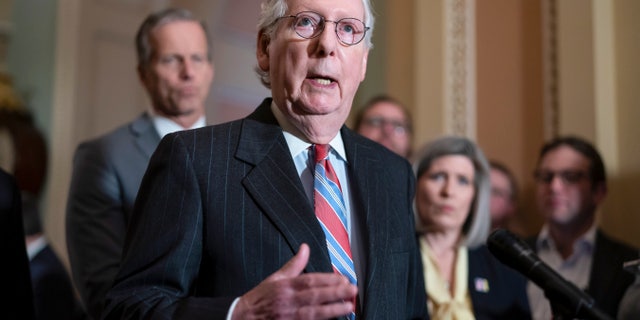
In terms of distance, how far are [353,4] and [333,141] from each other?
0.32m

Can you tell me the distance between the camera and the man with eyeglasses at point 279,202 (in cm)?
158

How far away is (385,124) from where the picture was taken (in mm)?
4039

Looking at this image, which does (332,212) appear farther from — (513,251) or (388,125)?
(388,125)

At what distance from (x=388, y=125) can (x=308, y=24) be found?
2305mm

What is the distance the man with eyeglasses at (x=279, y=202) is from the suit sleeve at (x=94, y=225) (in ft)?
2.64

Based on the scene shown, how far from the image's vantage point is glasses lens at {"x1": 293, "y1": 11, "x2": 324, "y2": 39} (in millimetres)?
1758

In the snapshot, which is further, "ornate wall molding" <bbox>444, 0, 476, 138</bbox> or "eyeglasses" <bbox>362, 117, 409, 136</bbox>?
"ornate wall molding" <bbox>444, 0, 476, 138</bbox>

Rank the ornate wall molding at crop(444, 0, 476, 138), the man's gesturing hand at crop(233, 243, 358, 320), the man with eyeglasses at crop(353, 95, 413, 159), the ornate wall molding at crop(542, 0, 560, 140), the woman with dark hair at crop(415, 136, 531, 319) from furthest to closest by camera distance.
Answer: the ornate wall molding at crop(444, 0, 476, 138) → the ornate wall molding at crop(542, 0, 560, 140) → the man with eyeglasses at crop(353, 95, 413, 159) → the woman with dark hair at crop(415, 136, 531, 319) → the man's gesturing hand at crop(233, 243, 358, 320)

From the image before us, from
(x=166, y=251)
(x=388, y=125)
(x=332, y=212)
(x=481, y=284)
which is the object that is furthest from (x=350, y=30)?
(x=388, y=125)

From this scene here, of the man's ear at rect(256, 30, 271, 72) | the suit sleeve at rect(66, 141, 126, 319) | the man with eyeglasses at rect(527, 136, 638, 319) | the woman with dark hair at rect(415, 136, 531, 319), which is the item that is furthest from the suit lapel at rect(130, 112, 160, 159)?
the man with eyeglasses at rect(527, 136, 638, 319)

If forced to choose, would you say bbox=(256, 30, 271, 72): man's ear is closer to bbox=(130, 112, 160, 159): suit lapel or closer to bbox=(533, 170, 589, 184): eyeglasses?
bbox=(130, 112, 160, 159): suit lapel

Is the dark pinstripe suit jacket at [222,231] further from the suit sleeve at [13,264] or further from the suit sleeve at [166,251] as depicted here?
the suit sleeve at [13,264]

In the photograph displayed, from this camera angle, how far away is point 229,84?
6820 millimetres

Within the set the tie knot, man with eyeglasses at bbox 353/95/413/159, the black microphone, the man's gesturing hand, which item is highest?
the tie knot
